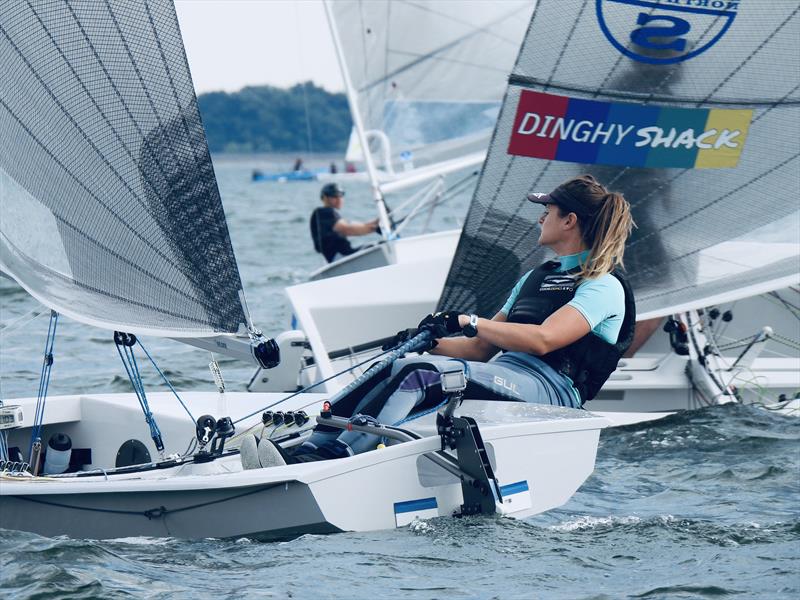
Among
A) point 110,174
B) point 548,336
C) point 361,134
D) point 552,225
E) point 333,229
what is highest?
point 361,134

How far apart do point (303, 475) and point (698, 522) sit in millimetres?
1294

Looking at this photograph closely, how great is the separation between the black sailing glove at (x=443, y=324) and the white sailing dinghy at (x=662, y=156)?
1.90 m

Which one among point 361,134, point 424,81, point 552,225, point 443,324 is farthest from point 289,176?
point 443,324

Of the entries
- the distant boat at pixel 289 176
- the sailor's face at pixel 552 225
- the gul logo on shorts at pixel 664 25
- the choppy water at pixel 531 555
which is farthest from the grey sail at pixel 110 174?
the distant boat at pixel 289 176

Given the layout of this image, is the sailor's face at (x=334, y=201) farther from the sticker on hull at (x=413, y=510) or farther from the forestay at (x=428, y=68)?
the sticker on hull at (x=413, y=510)

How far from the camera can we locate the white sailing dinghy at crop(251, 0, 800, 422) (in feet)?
17.8

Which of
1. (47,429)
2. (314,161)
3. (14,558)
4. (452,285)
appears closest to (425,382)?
(14,558)

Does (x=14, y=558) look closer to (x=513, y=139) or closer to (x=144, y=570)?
(x=144, y=570)

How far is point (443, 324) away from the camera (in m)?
3.72

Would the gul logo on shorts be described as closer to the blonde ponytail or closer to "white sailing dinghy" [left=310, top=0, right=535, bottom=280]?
the blonde ponytail

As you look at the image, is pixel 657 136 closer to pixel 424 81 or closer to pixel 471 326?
pixel 471 326

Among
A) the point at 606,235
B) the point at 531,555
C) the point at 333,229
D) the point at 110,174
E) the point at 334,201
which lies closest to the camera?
the point at 531,555

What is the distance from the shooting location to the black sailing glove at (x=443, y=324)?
3688mm

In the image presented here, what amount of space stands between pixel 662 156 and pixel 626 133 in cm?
18
